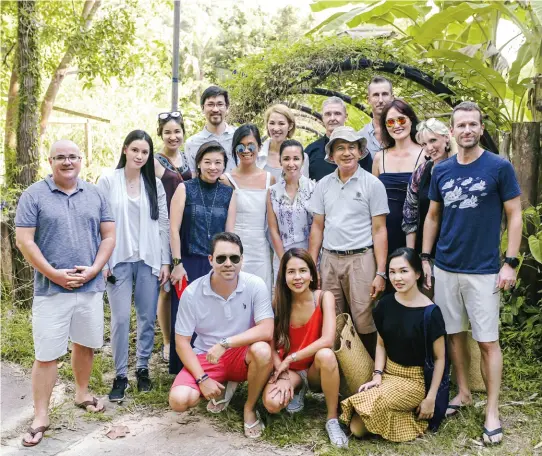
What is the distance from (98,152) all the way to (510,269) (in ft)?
38.1

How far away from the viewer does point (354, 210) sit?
414cm

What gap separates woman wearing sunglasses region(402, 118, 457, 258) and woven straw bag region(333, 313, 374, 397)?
2.47 feet

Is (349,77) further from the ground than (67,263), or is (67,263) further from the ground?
(349,77)

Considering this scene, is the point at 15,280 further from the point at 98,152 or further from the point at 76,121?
the point at 98,152

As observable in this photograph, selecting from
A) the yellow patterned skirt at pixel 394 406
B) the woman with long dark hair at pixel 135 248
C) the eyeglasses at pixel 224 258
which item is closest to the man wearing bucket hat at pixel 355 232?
the yellow patterned skirt at pixel 394 406

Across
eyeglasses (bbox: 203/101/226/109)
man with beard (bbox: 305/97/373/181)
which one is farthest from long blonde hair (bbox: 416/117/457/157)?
eyeglasses (bbox: 203/101/226/109)

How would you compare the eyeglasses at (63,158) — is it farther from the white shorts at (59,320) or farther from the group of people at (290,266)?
the white shorts at (59,320)

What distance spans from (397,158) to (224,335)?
1.76 metres

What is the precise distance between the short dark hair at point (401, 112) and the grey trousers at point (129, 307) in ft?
6.50

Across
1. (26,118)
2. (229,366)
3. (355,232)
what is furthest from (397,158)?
(26,118)

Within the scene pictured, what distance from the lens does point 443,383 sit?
381 cm

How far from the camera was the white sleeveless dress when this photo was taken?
4.48 m

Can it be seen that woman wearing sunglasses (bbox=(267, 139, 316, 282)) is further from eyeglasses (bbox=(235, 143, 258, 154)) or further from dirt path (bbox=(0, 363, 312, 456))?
dirt path (bbox=(0, 363, 312, 456))

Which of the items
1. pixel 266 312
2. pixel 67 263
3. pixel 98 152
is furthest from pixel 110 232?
pixel 98 152
